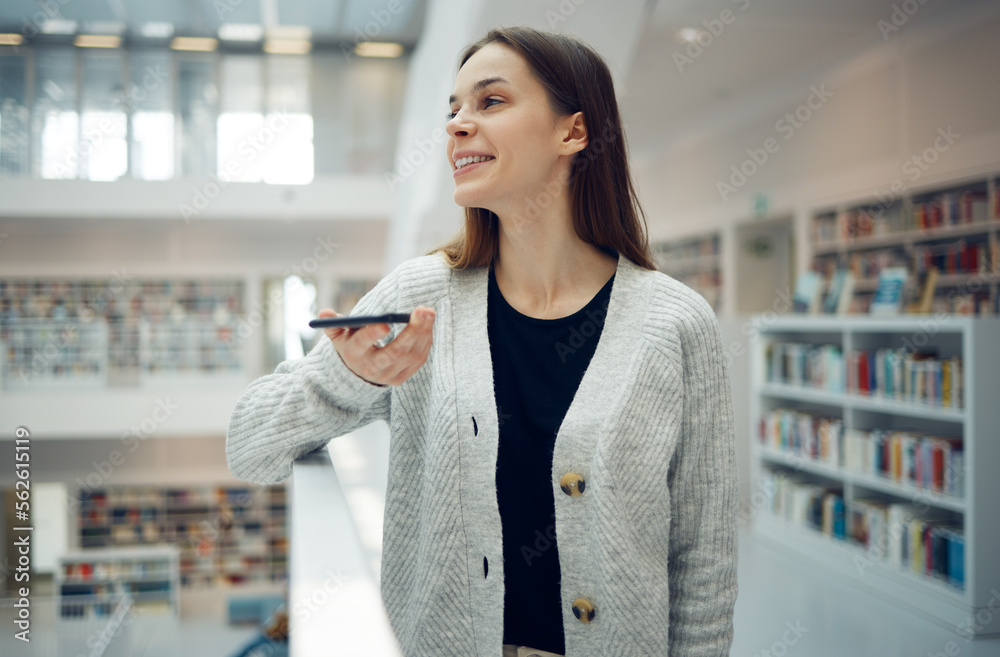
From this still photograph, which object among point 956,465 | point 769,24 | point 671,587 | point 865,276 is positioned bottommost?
point 956,465

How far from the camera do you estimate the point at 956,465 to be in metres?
3.68

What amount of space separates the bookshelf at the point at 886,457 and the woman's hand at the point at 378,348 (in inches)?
137

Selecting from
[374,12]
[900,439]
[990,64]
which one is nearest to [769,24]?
[990,64]

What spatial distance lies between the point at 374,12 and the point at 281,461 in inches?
354

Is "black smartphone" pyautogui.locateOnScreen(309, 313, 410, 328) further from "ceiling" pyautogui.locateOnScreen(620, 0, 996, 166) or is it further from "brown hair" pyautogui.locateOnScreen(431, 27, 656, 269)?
"ceiling" pyautogui.locateOnScreen(620, 0, 996, 166)

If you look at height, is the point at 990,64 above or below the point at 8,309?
above

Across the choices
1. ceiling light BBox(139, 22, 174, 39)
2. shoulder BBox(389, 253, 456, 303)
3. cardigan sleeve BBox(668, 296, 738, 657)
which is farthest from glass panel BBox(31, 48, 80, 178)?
cardigan sleeve BBox(668, 296, 738, 657)

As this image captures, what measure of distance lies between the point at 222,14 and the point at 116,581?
278 inches

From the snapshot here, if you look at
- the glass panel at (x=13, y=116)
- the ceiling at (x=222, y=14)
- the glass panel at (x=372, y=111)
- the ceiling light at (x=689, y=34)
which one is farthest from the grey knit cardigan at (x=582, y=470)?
the glass panel at (x=13, y=116)

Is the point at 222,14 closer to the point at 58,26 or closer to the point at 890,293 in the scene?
the point at 58,26

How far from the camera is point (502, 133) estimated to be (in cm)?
107

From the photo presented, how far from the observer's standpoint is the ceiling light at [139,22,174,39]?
907cm

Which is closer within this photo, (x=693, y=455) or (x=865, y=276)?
(x=693, y=455)

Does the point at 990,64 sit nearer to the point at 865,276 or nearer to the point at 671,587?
the point at 865,276
